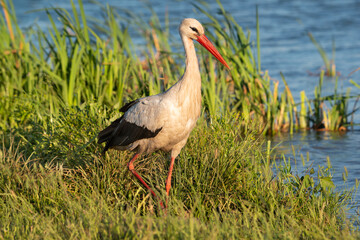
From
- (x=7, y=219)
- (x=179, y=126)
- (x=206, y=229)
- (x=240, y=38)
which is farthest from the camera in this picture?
(x=240, y=38)

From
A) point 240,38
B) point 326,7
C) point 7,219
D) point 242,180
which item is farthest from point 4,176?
point 326,7

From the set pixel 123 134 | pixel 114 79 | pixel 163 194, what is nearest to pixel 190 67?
pixel 123 134

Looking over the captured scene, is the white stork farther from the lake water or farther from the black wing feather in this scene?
the lake water

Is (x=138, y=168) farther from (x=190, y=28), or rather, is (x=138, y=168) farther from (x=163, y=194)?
(x=190, y=28)

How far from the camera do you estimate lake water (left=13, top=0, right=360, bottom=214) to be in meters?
6.68

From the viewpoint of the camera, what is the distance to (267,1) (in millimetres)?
18203

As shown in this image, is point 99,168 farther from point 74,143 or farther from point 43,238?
point 43,238

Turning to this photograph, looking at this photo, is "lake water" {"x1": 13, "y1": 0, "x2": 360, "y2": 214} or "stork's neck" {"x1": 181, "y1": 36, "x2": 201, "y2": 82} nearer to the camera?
"stork's neck" {"x1": 181, "y1": 36, "x2": 201, "y2": 82}

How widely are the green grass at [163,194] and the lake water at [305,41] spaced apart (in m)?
0.82

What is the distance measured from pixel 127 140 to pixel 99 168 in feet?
1.05

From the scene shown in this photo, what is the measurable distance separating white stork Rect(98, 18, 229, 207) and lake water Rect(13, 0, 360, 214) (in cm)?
116

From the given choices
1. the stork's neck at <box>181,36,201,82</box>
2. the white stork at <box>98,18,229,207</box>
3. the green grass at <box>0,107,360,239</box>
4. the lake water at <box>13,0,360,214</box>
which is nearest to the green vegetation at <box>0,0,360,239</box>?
the green grass at <box>0,107,360,239</box>

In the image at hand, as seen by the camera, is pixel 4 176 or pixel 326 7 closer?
pixel 4 176

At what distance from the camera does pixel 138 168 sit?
16.1 feet
